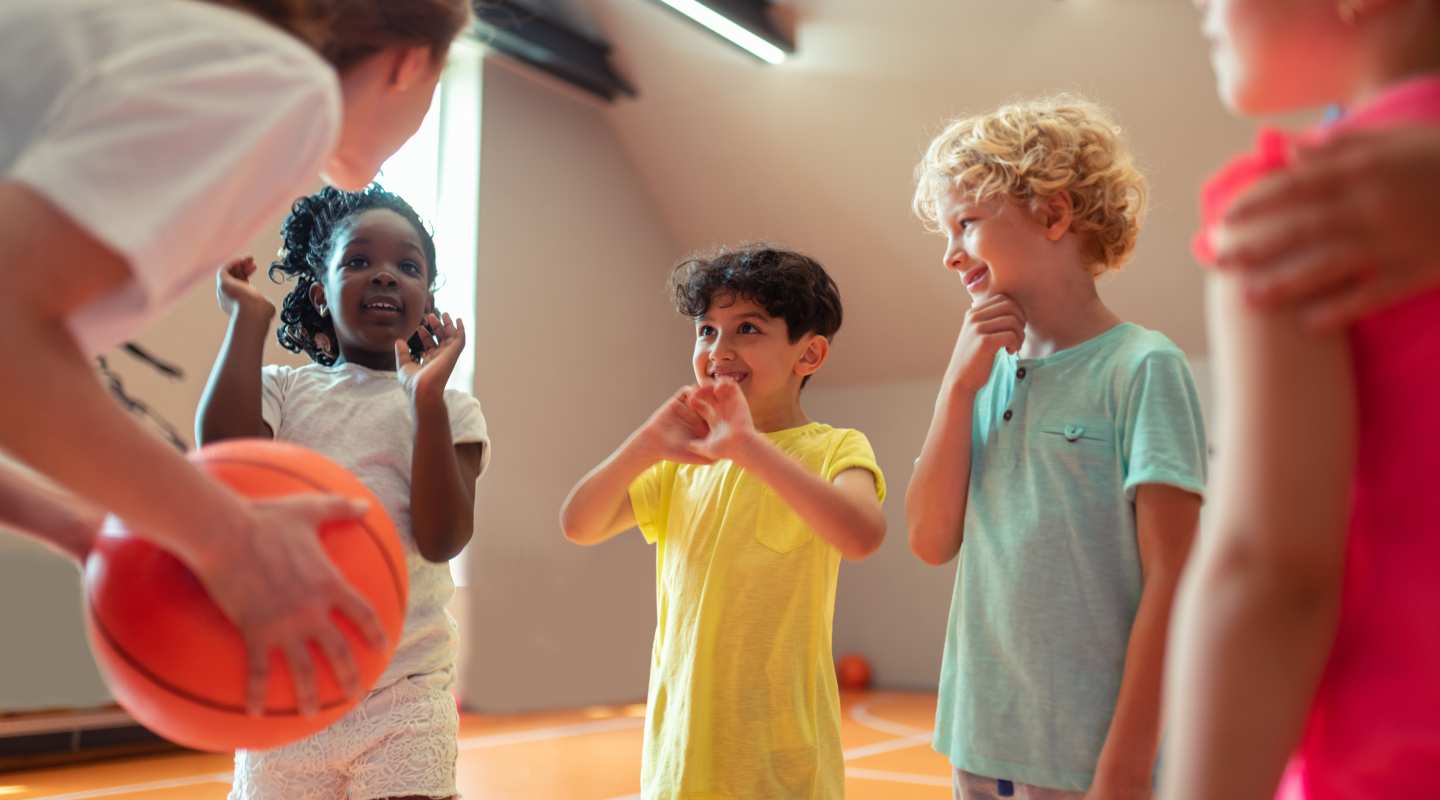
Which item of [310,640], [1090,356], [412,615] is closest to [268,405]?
[412,615]

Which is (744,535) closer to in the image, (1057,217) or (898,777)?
(1057,217)

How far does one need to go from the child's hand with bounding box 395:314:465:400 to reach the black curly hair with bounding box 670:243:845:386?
52 centimetres

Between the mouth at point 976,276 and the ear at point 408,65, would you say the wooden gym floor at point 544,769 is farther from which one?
the ear at point 408,65

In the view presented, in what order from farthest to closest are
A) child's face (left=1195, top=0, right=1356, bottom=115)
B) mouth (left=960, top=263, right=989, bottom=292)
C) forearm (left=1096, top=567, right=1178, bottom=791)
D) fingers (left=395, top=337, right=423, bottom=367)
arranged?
1. fingers (left=395, top=337, right=423, bottom=367)
2. mouth (left=960, top=263, right=989, bottom=292)
3. forearm (left=1096, top=567, right=1178, bottom=791)
4. child's face (left=1195, top=0, right=1356, bottom=115)

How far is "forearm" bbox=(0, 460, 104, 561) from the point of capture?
133 centimetres

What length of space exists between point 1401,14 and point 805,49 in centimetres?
623

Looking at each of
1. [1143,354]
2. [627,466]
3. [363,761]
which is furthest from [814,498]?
[363,761]

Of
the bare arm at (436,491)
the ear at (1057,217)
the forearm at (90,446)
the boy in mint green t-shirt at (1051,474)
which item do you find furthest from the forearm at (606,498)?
the forearm at (90,446)

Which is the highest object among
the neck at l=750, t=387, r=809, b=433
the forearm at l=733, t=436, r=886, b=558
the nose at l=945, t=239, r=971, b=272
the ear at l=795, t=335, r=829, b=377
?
the nose at l=945, t=239, r=971, b=272

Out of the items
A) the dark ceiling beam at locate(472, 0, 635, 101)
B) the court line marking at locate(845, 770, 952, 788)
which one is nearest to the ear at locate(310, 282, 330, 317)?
the court line marking at locate(845, 770, 952, 788)

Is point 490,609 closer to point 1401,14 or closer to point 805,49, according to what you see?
point 805,49

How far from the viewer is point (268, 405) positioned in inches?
90.4

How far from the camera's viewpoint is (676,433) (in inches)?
86.3

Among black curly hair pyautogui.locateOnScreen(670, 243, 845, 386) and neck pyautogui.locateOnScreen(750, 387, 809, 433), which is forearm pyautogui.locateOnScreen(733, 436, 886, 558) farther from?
black curly hair pyautogui.locateOnScreen(670, 243, 845, 386)
